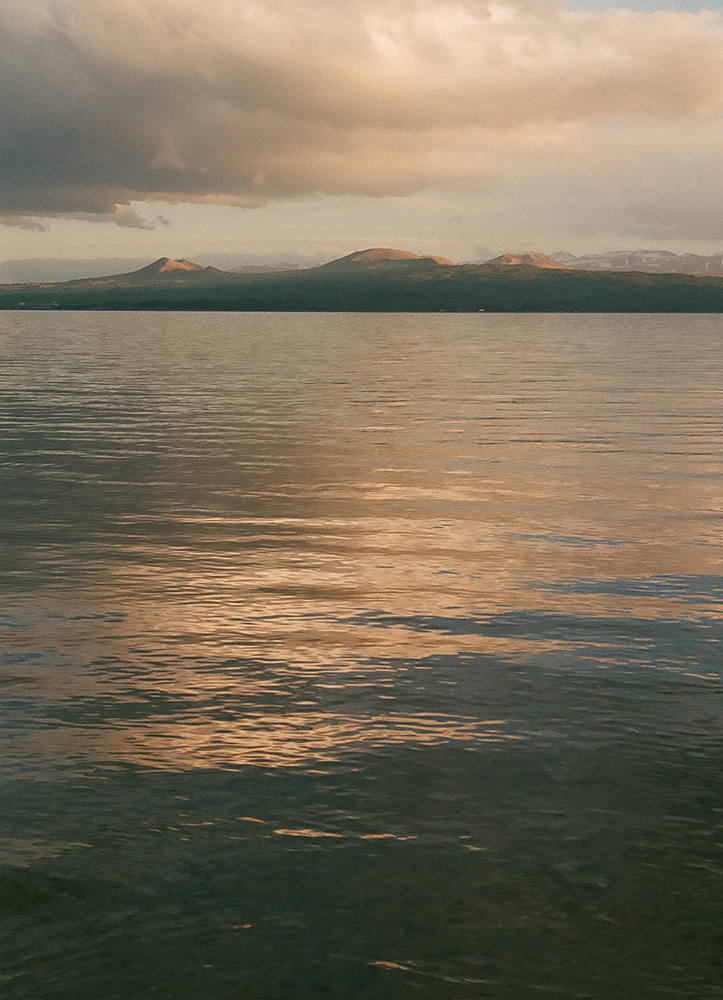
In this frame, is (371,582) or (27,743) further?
(371,582)

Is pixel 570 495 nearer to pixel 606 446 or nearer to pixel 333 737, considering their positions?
pixel 606 446

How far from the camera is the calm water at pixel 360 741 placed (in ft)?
27.5

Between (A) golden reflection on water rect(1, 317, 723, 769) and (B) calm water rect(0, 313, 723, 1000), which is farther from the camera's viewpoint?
(A) golden reflection on water rect(1, 317, 723, 769)

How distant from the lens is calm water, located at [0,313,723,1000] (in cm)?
838

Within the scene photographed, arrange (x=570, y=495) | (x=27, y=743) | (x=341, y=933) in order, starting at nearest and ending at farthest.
Result: (x=341, y=933), (x=27, y=743), (x=570, y=495)

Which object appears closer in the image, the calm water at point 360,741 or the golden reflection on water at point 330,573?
the calm water at point 360,741

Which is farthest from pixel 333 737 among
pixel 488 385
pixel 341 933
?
pixel 488 385

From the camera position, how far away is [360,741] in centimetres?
A: 1220

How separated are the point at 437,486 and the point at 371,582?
11.4 meters

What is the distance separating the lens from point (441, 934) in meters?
8.56

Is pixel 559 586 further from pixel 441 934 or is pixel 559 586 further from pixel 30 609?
pixel 441 934

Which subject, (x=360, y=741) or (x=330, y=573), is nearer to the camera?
(x=360, y=741)

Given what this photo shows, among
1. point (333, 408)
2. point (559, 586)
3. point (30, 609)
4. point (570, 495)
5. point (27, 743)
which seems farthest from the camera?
point (333, 408)

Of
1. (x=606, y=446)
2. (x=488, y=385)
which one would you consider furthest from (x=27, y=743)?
(x=488, y=385)
